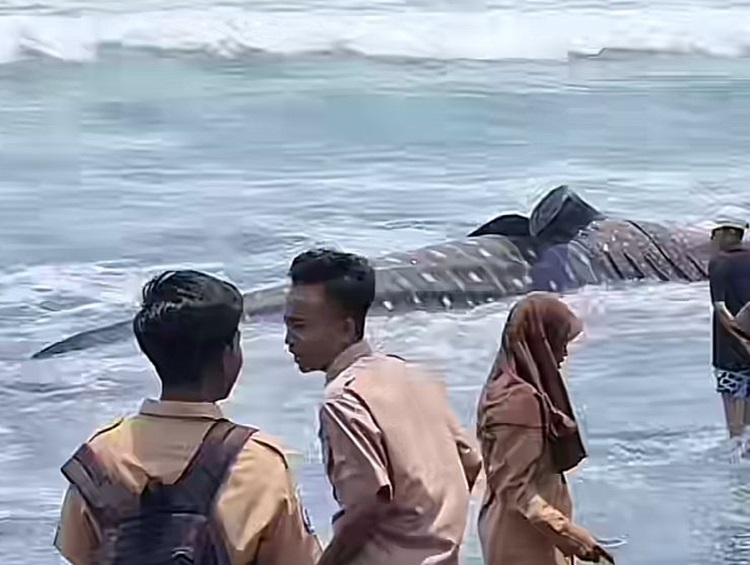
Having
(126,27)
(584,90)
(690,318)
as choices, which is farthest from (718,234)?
(126,27)

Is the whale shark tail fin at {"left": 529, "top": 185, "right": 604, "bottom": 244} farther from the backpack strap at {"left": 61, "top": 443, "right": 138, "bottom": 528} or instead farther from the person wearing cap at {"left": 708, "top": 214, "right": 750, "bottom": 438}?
the backpack strap at {"left": 61, "top": 443, "right": 138, "bottom": 528}

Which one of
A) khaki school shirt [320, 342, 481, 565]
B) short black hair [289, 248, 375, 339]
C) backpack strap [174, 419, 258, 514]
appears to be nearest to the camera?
backpack strap [174, 419, 258, 514]

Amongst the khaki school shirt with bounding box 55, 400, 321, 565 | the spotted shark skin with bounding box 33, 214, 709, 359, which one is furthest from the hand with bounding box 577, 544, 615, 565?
the spotted shark skin with bounding box 33, 214, 709, 359

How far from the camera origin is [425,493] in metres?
2.28

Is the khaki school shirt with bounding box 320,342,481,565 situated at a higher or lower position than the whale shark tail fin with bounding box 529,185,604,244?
higher

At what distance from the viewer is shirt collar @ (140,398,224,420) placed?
2076 millimetres

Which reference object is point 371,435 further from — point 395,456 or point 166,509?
point 166,509

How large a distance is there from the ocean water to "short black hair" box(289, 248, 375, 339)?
10.9 ft

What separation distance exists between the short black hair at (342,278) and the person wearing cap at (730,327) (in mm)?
Answer: 2679

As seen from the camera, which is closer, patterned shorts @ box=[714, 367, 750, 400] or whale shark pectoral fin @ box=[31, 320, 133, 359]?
patterned shorts @ box=[714, 367, 750, 400]

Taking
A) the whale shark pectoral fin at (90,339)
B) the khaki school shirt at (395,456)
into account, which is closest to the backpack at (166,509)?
the khaki school shirt at (395,456)

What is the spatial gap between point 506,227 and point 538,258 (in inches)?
6.8

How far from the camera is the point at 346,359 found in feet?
7.60

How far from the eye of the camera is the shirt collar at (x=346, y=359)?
7.59 ft
